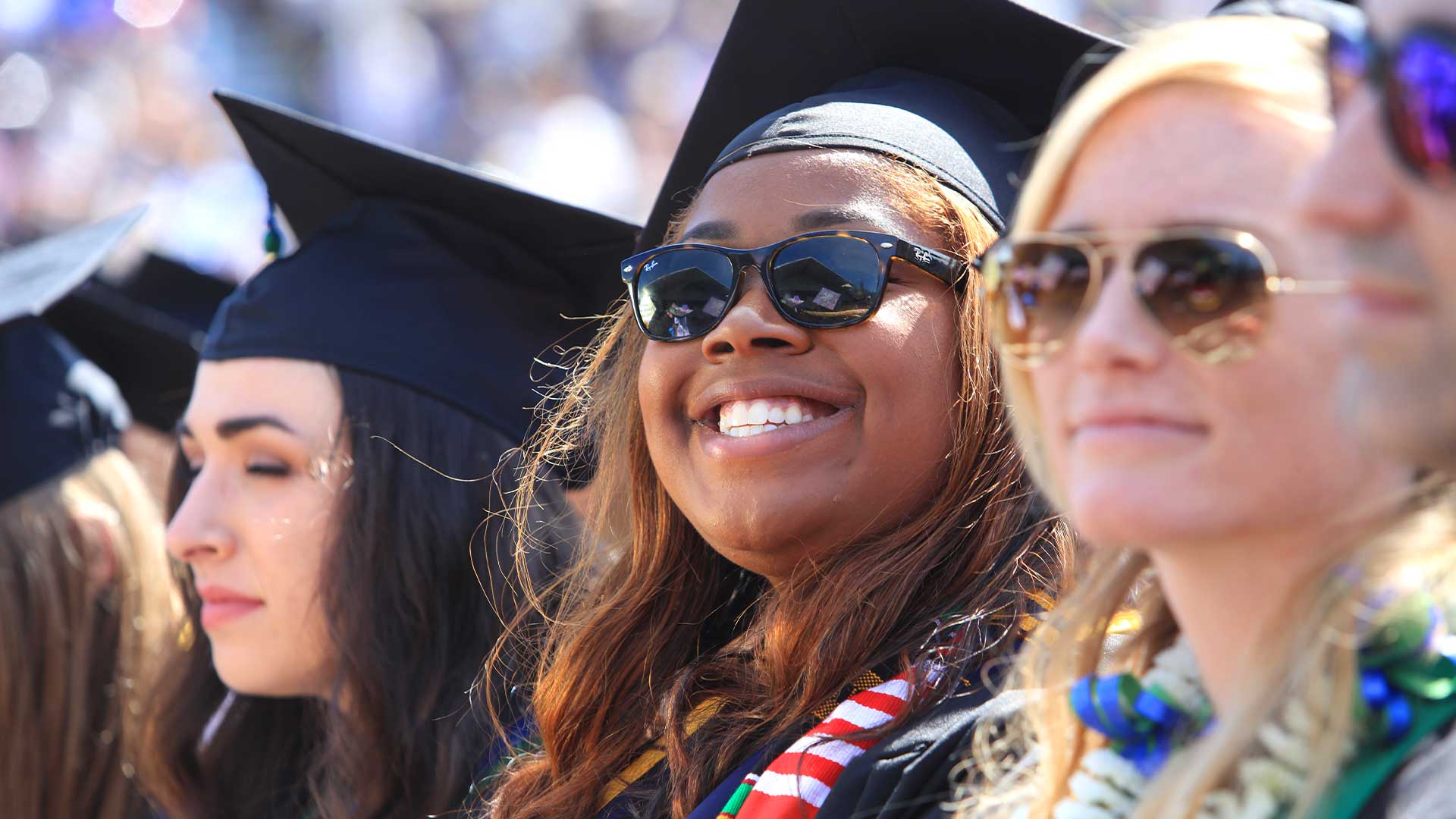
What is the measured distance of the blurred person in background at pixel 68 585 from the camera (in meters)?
3.63

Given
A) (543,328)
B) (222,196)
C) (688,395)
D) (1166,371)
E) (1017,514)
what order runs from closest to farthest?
(1166,371) < (1017,514) < (688,395) < (543,328) < (222,196)

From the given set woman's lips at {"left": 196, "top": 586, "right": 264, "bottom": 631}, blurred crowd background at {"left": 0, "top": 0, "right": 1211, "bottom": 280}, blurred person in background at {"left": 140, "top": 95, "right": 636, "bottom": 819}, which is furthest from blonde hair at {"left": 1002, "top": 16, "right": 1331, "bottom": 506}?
blurred crowd background at {"left": 0, "top": 0, "right": 1211, "bottom": 280}

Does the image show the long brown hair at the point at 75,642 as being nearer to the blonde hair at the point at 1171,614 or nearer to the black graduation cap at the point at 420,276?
the black graduation cap at the point at 420,276

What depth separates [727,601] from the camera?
2.40 m

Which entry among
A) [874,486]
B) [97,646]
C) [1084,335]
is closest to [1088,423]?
[1084,335]

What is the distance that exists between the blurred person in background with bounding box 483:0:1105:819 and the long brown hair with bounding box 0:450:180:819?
1.75 metres

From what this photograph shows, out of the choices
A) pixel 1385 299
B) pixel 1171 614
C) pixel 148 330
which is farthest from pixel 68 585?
pixel 1385 299

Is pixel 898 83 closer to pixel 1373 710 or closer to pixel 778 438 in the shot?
pixel 778 438

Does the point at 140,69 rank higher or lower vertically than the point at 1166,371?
higher

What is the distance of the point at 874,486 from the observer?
6.65ft

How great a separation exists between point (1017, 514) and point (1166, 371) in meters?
0.90

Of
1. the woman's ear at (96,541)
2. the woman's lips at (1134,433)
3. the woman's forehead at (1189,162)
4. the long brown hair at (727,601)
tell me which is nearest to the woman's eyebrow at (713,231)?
the long brown hair at (727,601)

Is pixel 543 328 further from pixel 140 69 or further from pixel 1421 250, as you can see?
pixel 140 69

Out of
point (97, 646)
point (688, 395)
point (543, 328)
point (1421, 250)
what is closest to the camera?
point (1421, 250)
